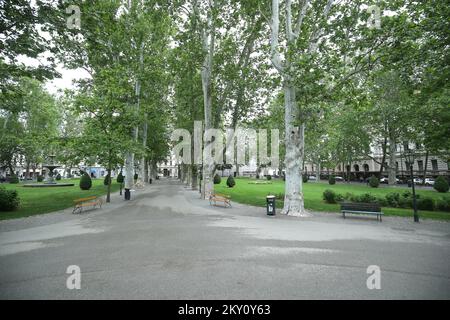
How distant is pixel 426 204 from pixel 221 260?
16141 mm

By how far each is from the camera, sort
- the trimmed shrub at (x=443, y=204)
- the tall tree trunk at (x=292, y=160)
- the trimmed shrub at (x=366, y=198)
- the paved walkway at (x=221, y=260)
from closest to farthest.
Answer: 1. the paved walkway at (x=221, y=260)
2. the tall tree trunk at (x=292, y=160)
3. the trimmed shrub at (x=443, y=204)
4. the trimmed shrub at (x=366, y=198)

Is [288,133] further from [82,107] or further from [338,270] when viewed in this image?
[82,107]

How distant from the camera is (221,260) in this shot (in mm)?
5828

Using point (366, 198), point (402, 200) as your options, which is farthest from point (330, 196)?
point (402, 200)

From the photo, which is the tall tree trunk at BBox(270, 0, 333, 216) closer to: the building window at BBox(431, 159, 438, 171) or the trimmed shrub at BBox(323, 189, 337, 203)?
the trimmed shrub at BBox(323, 189, 337, 203)

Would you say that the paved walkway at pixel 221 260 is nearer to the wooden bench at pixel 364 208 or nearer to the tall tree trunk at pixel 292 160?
the wooden bench at pixel 364 208

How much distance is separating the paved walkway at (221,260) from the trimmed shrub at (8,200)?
3.42m

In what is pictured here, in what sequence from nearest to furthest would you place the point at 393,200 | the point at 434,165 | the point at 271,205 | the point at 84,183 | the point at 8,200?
the point at 271,205 → the point at 8,200 → the point at 393,200 → the point at 84,183 → the point at 434,165

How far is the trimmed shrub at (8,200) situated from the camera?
12.8 m

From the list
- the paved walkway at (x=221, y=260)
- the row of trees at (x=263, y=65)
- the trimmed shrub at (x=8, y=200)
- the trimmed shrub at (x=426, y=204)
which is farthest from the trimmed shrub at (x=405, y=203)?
the trimmed shrub at (x=8, y=200)

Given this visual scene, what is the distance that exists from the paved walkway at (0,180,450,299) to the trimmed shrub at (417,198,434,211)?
5953 mm

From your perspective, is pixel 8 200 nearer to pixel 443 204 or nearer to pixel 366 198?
pixel 366 198

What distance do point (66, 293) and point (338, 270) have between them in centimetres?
559
